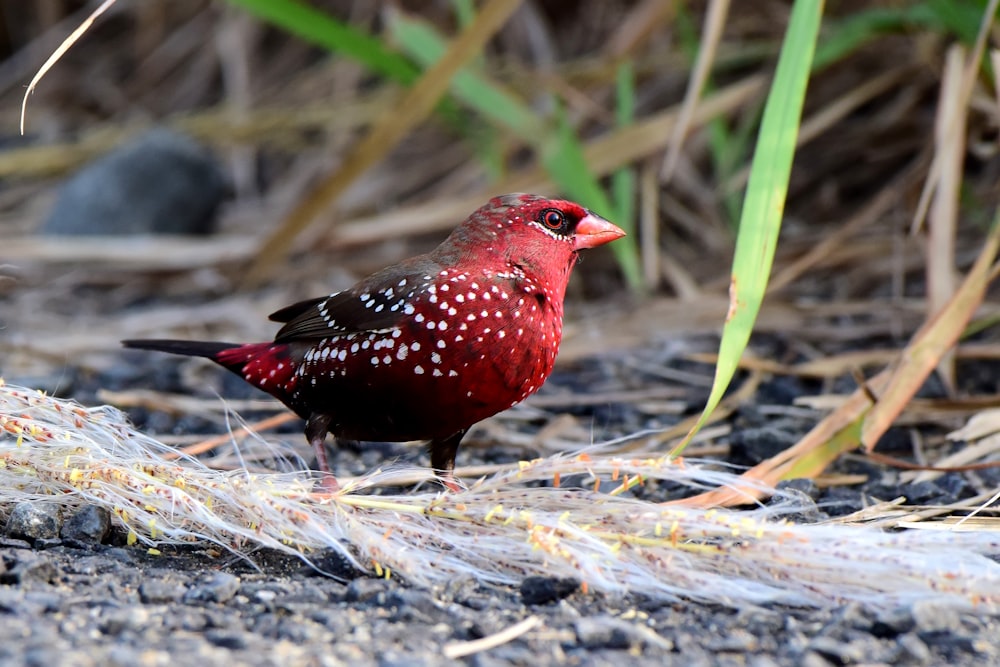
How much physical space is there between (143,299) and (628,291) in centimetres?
222

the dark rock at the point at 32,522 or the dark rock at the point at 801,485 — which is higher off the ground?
the dark rock at the point at 32,522

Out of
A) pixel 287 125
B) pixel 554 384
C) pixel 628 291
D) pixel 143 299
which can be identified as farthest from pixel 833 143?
pixel 143 299

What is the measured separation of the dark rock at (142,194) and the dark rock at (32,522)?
3.82 metres

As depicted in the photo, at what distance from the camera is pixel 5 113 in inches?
293

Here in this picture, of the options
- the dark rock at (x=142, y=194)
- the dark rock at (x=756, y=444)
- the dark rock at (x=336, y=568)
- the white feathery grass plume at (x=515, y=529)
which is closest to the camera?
the white feathery grass plume at (x=515, y=529)

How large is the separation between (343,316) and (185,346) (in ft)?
2.00

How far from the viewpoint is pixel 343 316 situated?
2.80 metres

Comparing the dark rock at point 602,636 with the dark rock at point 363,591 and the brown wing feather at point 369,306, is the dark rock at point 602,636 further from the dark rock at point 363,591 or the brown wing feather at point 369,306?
the brown wing feather at point 369,306

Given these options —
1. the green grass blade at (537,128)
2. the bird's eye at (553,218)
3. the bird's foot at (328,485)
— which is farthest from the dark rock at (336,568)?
the green grass blade at (537,128)

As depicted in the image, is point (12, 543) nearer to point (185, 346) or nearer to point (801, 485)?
point (185, 346)

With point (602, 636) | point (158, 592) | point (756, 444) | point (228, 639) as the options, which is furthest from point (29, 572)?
point (756, 444)

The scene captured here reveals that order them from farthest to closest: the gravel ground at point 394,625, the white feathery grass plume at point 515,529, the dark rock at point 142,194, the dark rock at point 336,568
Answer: the dark rock at point 142,194 → the dark rock at point 336,568 → the white feathery grass plume at point 515,529 → the gravel ground at point 394,625

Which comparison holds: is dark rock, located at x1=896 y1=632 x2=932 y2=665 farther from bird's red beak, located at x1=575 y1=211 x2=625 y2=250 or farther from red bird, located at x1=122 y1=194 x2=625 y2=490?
bird's red beak, located at x1=575 y1=211 x2=625 y2=250

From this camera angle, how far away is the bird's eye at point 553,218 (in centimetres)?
286
